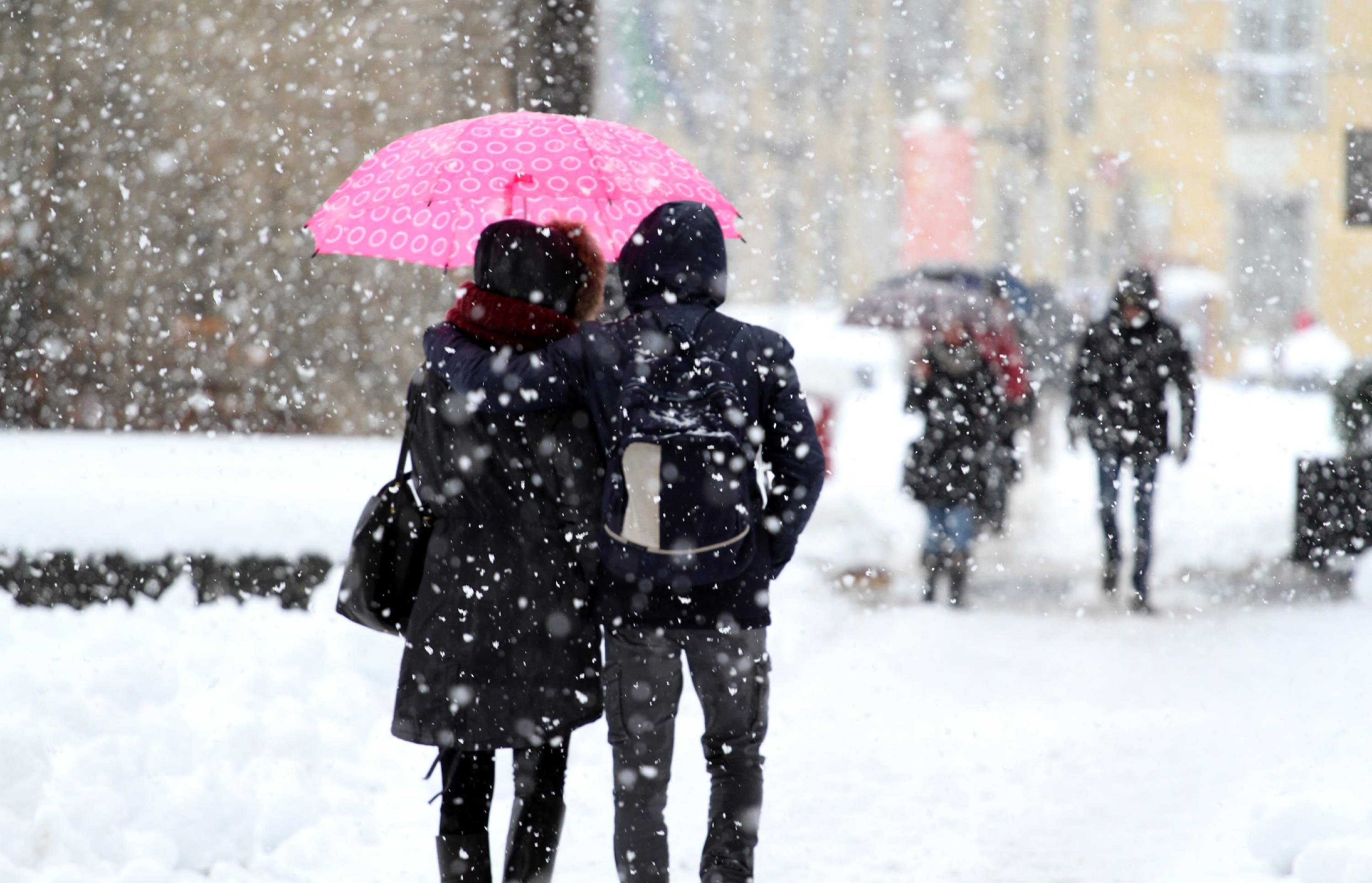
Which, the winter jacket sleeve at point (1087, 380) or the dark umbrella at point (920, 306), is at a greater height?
the dark umbrella at point (920, 306)

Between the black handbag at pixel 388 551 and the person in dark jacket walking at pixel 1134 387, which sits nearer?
the black handbag at pixel 388 551

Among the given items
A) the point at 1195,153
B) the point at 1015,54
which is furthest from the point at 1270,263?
the point at 1015,54

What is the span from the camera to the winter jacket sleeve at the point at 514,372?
3.15 m

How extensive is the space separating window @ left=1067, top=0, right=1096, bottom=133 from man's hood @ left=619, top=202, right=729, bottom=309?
31657 mm

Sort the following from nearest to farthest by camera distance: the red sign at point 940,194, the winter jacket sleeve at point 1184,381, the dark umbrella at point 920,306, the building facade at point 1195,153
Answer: the winter jacket sleeve at point 1184,381 → the dark umbrella at point 920,306 → the building facade at point 1195,153 → the red sign at point 940,194

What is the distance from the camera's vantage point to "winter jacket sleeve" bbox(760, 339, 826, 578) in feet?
10.6

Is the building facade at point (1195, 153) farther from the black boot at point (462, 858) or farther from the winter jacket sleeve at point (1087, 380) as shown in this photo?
the black boot at point (462, 858)

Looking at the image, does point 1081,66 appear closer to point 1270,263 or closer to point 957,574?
point 1270,263

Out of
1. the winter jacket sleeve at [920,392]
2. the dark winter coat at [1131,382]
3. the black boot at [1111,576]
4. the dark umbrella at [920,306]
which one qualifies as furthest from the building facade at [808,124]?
the dark winter coat at [1131,382]

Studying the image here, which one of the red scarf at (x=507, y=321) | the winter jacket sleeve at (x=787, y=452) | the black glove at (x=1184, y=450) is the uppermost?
the red scarf at (x=507, y=321)

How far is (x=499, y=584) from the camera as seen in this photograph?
3289 mm

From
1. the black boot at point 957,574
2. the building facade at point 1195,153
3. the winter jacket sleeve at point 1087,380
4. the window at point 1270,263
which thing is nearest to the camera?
the winter jacket sleeve at point 1087,380

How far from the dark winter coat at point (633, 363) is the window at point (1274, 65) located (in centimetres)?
3007

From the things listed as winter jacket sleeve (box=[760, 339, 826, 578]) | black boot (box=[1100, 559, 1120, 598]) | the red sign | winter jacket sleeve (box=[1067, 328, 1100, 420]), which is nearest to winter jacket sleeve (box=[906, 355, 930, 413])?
winter jacket sleeve (box=[1067, 328, 1100, 420])
